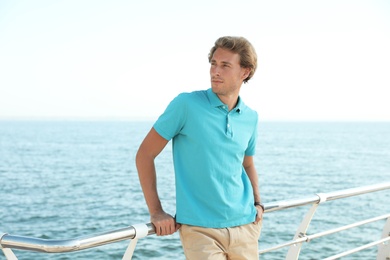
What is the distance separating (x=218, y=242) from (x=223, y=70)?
0.72 metres

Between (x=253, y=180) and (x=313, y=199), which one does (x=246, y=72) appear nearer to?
(x=253, y=180)

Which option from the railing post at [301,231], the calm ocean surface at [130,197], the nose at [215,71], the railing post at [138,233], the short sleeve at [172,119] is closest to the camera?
the railing post at [138,233]

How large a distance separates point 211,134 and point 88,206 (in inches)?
969

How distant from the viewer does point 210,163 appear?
2.16m

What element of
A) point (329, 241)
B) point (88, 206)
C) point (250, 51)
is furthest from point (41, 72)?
point (250, 51)

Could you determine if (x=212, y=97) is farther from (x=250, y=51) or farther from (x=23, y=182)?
(x=23, y=182)

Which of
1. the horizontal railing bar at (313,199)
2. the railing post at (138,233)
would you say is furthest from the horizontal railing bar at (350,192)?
the railing post at (138,233)

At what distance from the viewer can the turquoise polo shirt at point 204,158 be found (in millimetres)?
2131

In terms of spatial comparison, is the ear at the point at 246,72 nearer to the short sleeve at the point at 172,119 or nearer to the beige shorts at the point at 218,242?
the short sleeve at the point at 172,119

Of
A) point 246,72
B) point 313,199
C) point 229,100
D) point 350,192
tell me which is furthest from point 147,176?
point 350,192

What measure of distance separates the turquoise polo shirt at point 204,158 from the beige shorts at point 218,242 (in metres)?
0.03

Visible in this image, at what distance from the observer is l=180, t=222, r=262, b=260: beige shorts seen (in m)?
2.12

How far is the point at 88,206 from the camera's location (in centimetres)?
2589

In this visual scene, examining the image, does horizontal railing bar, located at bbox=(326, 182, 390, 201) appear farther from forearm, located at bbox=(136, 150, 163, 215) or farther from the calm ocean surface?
forearm, located at bbox=(136, 150, 163, 215)
